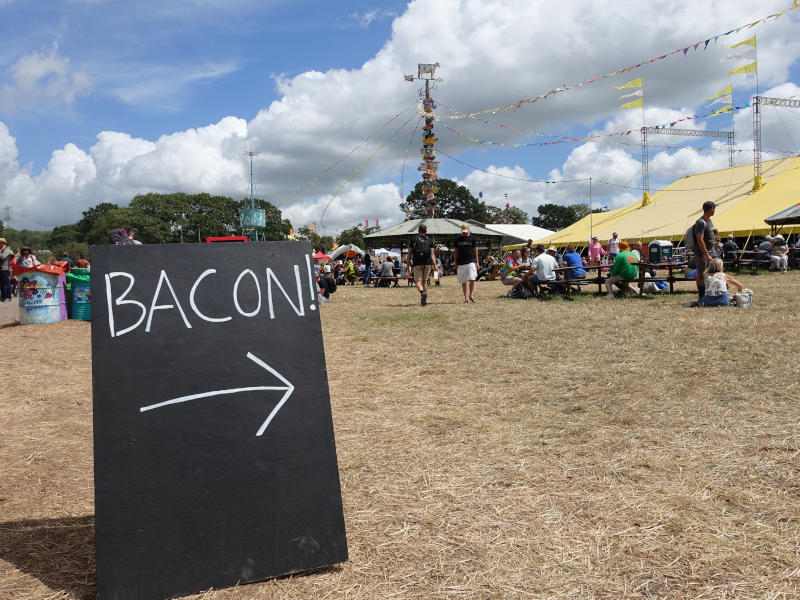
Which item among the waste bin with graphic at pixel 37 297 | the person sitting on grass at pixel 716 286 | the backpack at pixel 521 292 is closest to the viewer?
the person sitting on grass at pixel 716 286

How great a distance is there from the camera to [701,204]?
2739 cm

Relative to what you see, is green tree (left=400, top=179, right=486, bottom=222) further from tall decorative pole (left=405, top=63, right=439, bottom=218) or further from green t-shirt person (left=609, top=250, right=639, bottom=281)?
green t-shirt person (left=609, top=250, right=639, bottom=281)

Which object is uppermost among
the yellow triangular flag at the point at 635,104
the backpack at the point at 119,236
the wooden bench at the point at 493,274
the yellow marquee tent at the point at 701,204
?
the yellow triangular flag at the point at 635,104

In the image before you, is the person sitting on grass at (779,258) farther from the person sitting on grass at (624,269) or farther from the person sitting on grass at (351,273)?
the person sitting on grass at (351,273)

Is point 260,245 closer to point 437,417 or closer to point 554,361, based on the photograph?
point 437,417

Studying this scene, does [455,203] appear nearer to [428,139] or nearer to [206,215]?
[206,215]

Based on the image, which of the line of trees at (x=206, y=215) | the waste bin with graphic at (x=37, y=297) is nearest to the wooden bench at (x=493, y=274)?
the waste bin with graphic at (x=37, y=297)

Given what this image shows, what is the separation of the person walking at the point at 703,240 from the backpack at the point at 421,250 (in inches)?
189

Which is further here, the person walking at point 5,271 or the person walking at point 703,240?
the person walking at point 5,271

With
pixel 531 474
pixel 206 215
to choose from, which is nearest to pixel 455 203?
pixel 206 215

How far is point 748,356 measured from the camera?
16.7ft

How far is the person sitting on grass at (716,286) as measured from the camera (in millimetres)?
8453

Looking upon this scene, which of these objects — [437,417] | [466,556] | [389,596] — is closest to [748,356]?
[437,417]

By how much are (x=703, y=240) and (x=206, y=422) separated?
27.7ft
